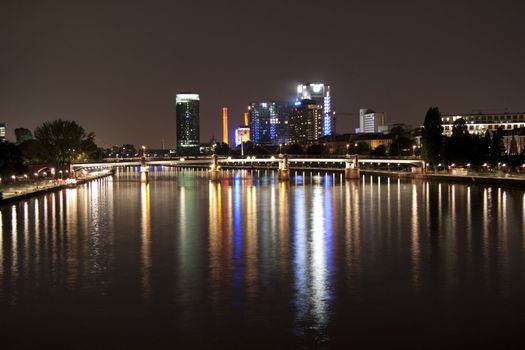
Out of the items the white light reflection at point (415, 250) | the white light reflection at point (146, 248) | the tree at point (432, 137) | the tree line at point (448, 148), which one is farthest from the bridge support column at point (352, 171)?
the white light reflection at point (415, 250)

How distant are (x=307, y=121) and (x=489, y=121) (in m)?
73.9

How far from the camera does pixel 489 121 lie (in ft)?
417

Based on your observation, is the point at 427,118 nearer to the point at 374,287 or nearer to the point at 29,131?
the point at 374,287

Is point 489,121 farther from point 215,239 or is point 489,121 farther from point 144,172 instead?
point 215,239


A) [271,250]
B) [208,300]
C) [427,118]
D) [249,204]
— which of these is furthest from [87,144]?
[208,300]

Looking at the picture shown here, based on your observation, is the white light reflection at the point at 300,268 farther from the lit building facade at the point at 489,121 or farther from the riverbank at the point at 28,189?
the lit building facade at the point at 489,121

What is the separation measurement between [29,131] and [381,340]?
4153 inches

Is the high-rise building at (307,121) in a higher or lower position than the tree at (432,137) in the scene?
higher

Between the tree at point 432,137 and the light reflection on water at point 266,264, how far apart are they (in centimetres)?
2899

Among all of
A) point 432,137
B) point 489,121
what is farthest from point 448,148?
point 489,121

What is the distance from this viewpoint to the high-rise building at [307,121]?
633ft

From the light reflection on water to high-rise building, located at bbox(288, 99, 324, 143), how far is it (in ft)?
525

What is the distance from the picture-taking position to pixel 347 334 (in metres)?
11.2

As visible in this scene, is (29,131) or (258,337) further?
(29,131)
